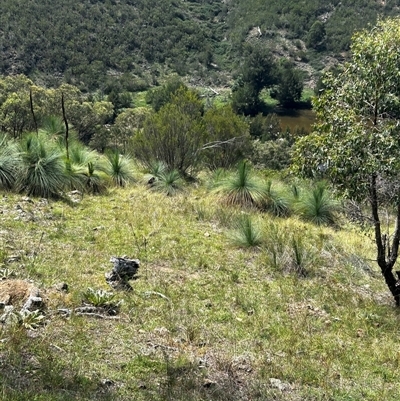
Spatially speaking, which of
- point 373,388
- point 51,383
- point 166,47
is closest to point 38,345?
point 51,383

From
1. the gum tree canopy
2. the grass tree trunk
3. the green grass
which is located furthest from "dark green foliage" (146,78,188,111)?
the grass tree trunk

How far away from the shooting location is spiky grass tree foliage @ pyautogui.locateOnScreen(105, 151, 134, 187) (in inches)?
489

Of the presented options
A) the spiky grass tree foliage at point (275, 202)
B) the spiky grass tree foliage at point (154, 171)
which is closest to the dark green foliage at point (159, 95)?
the spiky grass tree foliage at point (154, 171)

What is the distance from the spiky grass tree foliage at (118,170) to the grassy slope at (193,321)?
10.9ft

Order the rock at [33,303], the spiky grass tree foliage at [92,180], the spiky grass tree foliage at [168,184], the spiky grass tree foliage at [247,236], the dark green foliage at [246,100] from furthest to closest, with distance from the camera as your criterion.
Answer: the dark green foliage at [246,100]
the spiky grass tree foliage at [168,184]
the spiky grass tree foliage at [92,180]
the spiky grass tree foliage at [247,236]
the rock at [33,303]

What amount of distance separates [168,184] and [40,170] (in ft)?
12.5

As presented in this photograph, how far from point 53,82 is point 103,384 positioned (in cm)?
7207

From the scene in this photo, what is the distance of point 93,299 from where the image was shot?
15.8 ft

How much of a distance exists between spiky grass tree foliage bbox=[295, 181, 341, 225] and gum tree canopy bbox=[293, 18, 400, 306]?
5106 mm

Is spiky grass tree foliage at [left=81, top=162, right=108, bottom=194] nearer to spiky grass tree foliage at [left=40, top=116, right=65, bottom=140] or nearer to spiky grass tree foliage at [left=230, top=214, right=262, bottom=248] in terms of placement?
spiky grass tree foliage at [left=40, top=116, right=65, bottom=140]

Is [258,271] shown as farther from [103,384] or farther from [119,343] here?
[103,384]

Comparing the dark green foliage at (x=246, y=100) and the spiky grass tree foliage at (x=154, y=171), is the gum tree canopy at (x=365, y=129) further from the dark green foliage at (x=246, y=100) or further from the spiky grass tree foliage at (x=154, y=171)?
the dark green foliage at (x=246, y=100)

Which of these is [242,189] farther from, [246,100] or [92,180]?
[246,100]

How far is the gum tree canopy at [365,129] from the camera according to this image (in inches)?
217
